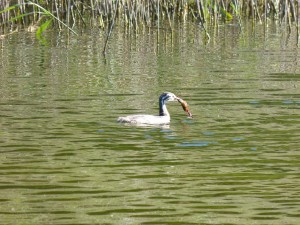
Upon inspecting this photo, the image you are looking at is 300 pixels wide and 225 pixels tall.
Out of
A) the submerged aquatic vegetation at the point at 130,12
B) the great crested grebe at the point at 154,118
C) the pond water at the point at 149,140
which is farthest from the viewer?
the submerged aquatic vegetation at the point at 130,12

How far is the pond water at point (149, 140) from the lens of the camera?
7070 millimetres

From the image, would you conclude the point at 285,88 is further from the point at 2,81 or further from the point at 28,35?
the point at 28,35

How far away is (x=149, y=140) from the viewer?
9.98 metres

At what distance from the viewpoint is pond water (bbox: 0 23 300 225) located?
7070 mm

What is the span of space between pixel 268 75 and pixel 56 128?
5575 millimetres

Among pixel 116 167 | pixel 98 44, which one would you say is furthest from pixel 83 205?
pixel 98 44

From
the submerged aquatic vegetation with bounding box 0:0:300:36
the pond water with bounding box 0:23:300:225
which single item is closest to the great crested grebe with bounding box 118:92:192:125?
the pond water with bounding box 0:23:300:225

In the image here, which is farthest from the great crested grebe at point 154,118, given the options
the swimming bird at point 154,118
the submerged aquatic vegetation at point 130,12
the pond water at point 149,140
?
the submerged aquatic vegetation at point 130,12

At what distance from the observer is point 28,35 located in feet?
74.2

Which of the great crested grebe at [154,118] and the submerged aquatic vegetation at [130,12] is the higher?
the submerged aquatic vegetation at [130,12]

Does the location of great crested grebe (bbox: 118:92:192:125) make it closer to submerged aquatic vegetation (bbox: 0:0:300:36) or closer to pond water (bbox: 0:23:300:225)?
pond water (bbox: 0:23:300:225)

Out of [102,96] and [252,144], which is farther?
[102,96]

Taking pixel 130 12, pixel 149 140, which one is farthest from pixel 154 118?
pixel 130 12

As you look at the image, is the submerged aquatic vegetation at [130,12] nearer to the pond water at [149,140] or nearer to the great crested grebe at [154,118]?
the pond water at [149,140]
